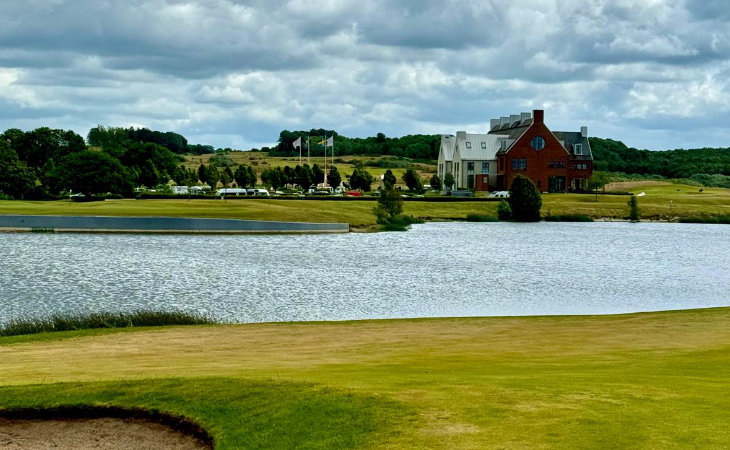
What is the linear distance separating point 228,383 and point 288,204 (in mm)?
89351

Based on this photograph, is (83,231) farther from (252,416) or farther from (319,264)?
(252,416)

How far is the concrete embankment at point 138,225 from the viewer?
82.2 meters

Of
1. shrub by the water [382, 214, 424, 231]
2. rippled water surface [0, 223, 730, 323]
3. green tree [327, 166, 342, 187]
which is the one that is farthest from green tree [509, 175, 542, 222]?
green tree [327, 166, 342, 187]

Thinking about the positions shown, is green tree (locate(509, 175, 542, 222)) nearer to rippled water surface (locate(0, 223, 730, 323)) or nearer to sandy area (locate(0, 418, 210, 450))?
rippled water surface (locate(0, 223, 730, 323))

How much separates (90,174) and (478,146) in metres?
61.2

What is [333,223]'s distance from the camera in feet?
289

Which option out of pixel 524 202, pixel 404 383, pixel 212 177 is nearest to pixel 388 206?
pixel 524 202

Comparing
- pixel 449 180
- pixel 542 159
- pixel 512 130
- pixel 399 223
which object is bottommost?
pixel 399 223

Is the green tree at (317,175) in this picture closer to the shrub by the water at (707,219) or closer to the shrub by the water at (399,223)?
the shrub by the water at (399,223)

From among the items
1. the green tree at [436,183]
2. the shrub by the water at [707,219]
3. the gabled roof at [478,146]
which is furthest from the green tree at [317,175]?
the shrub by the water at [707,219]

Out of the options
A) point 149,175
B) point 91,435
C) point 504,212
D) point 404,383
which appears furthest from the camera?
point 149,175

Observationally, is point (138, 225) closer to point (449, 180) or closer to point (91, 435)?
point (91, 435)

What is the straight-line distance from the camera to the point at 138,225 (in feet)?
274

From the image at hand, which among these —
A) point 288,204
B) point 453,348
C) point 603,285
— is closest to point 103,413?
point 453,348
